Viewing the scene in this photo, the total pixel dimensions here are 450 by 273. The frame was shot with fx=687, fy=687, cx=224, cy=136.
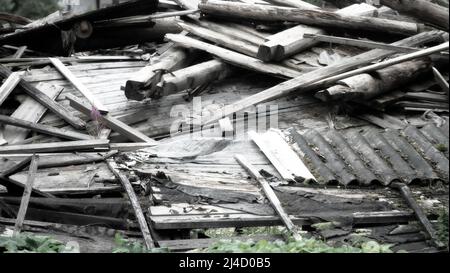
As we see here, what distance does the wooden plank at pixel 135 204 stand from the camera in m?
5.83

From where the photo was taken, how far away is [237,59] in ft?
29.8

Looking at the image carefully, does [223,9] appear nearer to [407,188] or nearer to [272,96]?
[272,96]

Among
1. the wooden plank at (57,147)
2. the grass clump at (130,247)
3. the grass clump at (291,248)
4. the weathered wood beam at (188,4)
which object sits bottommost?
the grass clump at (291,248)

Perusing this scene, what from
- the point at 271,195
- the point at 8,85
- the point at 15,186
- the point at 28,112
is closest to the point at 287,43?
the point at 271,195

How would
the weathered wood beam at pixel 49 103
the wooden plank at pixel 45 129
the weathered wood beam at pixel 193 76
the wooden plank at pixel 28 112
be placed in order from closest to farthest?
the wooden plank at pixel 45 129, the wooden plank at pixel 28 112, the weathered wood beam at pixel 49 103, the weathered wood beam at pixel 193 76

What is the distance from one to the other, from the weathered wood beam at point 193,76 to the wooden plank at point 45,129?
1211mm

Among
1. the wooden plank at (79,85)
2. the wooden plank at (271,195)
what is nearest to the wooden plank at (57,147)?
the wooden plank at (79,85)

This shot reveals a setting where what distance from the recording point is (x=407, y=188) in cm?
635

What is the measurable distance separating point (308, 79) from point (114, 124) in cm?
240

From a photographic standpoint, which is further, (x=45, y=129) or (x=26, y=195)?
(x=45, y=129)

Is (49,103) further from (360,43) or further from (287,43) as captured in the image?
(360,43)

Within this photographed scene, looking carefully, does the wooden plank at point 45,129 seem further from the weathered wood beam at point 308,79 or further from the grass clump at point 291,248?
the grass clump at point 291,248

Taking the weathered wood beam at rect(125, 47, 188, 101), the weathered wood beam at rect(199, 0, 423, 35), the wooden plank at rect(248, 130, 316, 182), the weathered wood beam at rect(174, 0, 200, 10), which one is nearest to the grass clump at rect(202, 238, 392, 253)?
the wooden plank at rect(248, 130, 316, 182)
